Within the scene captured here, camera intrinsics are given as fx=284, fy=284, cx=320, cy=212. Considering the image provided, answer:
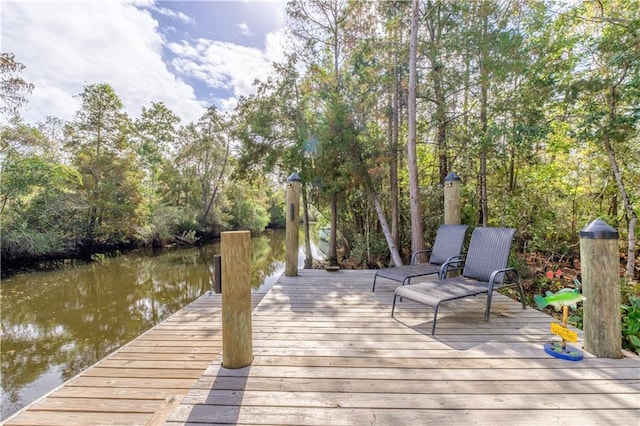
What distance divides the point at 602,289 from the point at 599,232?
378 mm

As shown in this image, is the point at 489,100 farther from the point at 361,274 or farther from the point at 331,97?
the point at 361,274

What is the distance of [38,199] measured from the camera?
34.4 ft

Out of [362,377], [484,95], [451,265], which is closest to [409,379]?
[362,377]

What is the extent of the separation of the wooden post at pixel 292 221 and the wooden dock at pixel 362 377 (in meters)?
1.26

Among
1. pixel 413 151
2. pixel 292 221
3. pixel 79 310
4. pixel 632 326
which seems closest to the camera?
pixel 632 326

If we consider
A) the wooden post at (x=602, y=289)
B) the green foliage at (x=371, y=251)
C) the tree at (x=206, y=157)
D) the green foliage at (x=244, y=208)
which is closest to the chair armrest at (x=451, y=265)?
the wooden post at (x=602, y=289)

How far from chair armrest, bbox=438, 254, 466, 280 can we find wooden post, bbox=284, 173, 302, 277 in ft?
7.00

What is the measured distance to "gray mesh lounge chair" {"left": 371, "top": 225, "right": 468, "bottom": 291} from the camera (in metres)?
3.51

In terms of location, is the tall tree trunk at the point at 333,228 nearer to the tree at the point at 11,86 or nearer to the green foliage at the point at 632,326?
the green foliage at the point at 632,326

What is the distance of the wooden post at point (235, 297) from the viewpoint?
72.3 inches

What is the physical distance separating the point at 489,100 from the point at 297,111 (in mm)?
5397

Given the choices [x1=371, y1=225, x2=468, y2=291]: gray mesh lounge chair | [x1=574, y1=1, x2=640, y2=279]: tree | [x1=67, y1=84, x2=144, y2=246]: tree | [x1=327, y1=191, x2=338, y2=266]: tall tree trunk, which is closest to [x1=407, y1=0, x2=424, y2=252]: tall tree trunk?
[x1=371, y1=225, x2=468, y2=291]: gray mesh lounge chair

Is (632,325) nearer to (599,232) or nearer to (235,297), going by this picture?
(599,232)

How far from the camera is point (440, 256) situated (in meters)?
3.83
